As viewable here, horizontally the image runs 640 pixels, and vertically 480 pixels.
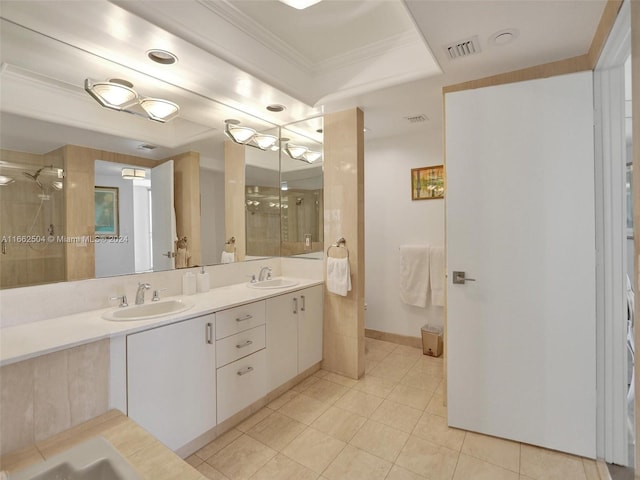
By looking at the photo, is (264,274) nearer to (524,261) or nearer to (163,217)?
(163,217)

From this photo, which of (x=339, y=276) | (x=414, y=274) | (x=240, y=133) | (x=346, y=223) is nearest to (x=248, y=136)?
(x=240, y=133)

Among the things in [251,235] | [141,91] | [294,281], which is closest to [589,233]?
[294,281]

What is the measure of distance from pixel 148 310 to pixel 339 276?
4.75 feet

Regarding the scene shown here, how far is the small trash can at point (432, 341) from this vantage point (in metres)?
3.14

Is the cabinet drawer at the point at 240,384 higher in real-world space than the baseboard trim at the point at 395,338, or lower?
higher

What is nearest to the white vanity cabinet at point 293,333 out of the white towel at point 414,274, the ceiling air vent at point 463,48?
the white towel at point 414,274

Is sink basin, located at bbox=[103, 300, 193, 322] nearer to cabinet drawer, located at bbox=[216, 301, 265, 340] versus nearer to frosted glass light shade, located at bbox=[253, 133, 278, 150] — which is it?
cabinet drawer, located at bbox=[216, 301, 265, 340]

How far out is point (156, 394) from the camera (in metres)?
1.62

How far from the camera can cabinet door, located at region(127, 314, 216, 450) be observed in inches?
61.1

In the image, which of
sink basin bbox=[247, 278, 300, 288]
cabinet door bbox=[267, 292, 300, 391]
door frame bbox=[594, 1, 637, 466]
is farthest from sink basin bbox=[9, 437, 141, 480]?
door frame bbox=[594, 1, 637, 466]

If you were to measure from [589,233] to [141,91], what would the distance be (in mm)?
2865

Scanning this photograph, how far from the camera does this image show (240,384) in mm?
2068

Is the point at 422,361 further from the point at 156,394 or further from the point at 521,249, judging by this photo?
the point at 156,394

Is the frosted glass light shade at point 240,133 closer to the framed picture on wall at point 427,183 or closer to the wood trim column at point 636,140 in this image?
the framed picture on wall at point 427,183
